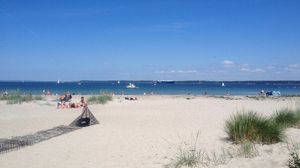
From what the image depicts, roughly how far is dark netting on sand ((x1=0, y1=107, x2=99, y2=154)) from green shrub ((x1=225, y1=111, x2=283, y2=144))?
5.78 metres

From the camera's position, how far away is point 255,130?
9.94 m

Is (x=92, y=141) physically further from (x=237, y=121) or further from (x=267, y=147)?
(x=267, y=147)

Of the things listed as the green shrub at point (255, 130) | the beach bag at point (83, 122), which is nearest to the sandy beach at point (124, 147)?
the green shrub at point (255, 130)

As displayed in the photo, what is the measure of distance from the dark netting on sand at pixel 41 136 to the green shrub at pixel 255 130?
5783 millimetres

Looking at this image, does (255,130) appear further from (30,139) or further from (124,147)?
(30,139)

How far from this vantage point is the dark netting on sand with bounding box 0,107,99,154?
1070cm

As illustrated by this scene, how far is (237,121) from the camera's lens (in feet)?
33.6

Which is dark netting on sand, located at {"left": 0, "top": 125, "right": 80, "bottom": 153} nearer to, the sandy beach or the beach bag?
the sandy beach

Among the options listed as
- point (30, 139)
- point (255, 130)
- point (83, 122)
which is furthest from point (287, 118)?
point (30, 139)

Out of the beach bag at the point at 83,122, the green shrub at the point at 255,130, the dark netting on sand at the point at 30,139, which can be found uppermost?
the green shrub at the point at 255,130

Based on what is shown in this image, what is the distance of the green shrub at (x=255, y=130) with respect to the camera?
9.83 meters

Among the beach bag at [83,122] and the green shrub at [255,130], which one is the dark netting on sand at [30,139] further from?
the green shrub at [255,130]

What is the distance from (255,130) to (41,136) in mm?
6675

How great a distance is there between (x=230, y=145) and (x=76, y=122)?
741 centimetres
